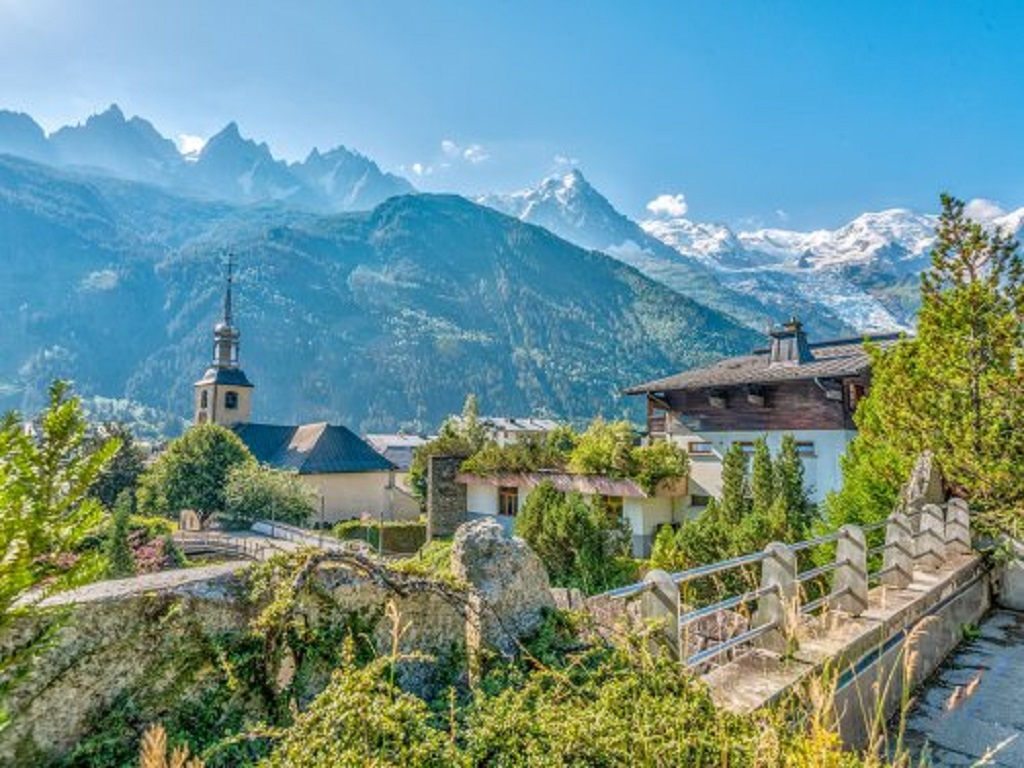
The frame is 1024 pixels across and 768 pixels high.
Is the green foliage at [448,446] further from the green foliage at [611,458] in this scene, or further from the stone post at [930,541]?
the stone post at [930,541]

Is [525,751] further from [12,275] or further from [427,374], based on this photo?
[12,275]

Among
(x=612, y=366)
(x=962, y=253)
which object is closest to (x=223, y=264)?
(x=612, y=366)

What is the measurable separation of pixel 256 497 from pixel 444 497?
14242 mm

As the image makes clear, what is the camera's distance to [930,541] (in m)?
7.21

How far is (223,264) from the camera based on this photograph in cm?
18550

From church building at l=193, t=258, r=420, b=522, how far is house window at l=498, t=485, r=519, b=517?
20.6 metres

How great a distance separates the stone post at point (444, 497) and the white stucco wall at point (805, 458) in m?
9.18

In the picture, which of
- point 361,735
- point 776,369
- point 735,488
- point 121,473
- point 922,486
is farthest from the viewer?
point 121,473

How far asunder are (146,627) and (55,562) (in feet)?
2.15

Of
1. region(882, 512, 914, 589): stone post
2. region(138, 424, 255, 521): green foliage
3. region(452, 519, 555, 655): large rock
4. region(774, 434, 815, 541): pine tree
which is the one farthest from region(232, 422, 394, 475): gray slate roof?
region(452, 519, 555, 655): large rock

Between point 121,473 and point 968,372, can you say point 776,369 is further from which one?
point 121,473

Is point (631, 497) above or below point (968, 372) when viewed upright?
below

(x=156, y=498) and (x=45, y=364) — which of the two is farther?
(x=45, y=364)

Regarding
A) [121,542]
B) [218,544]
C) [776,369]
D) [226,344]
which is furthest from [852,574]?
[226,344]
